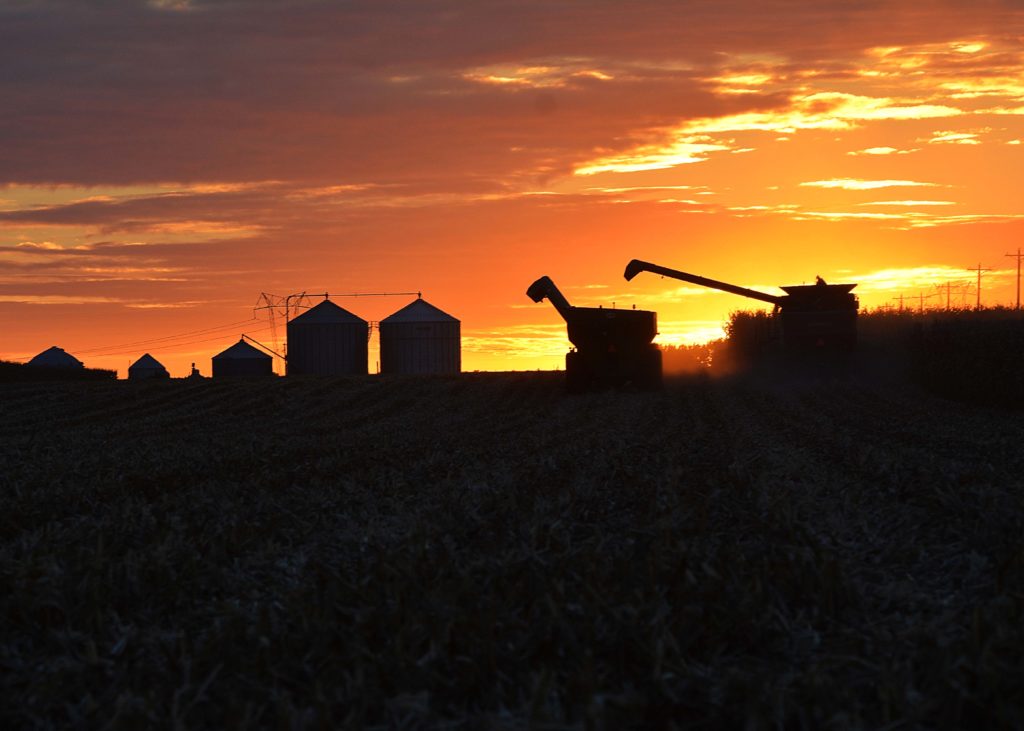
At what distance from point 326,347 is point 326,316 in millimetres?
2197

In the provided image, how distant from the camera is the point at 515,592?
6945mm

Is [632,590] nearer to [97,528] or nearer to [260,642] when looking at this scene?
[260,642]

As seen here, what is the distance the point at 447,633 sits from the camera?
6031 millimetres

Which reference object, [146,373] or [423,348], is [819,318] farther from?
[146,373]

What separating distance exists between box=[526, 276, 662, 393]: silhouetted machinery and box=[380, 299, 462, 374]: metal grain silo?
31.0 meters

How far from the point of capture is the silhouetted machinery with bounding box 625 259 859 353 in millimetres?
Answer: 46125

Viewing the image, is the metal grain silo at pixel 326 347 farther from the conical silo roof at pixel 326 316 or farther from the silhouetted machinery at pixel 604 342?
the silhouetted machinery at pixel 604 342

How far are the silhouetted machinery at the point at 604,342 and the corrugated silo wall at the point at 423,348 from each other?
31.2 meters

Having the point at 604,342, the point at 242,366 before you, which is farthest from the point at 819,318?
the point at 242,366

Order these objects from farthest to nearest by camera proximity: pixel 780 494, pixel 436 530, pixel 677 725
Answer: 1. pixel 780 494
2. pixel 436 530
3. pixel 677 725

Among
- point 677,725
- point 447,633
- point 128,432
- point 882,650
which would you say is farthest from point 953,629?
point 128,432

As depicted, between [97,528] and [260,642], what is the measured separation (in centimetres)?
464

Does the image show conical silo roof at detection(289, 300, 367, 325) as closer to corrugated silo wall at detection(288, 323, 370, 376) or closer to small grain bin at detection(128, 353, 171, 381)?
corrugated silo wall at detection(288, 323, 370, 376)

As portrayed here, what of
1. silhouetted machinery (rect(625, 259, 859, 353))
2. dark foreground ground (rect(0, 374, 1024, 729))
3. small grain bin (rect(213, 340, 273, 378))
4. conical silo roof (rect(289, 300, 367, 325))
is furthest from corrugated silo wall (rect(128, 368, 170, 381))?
dark foreground ground (rect(0, 374, 1024, 729))
